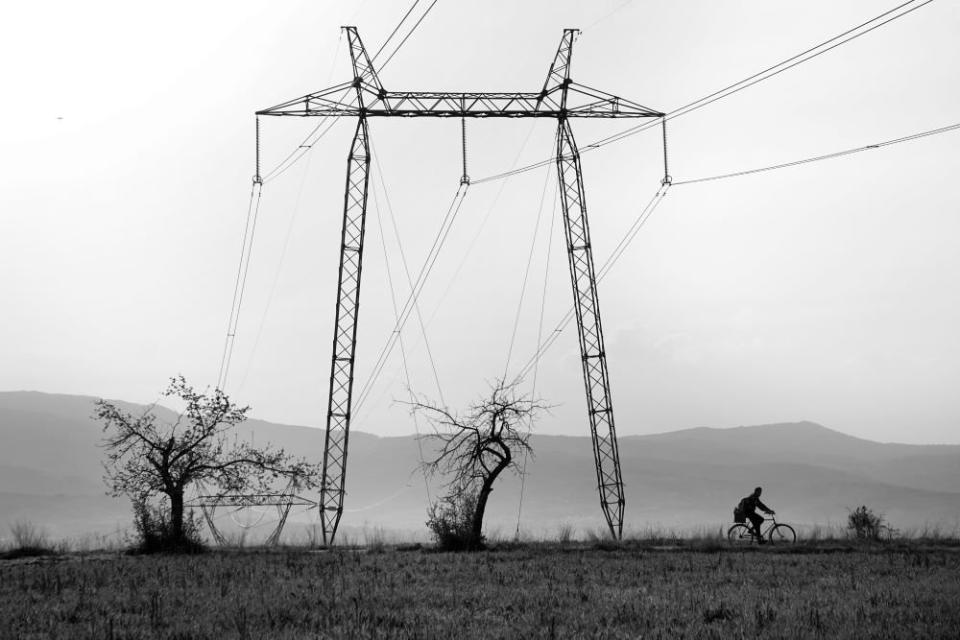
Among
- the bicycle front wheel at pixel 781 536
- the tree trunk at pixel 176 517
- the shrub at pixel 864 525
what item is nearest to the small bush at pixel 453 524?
the tree trunk at pixel 176 517

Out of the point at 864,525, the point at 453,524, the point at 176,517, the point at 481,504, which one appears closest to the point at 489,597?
the point at 453,524

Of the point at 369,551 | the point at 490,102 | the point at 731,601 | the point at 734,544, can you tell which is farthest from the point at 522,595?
the point at 490,102

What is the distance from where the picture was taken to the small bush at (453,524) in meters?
29.3

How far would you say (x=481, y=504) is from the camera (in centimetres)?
3119

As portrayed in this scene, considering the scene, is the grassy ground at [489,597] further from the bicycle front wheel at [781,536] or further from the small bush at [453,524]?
the bicycle front wheel at [781,536]

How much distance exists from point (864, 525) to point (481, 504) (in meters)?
15.2

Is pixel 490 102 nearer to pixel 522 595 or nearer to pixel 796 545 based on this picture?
pixel 796 545

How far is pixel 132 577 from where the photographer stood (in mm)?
19453

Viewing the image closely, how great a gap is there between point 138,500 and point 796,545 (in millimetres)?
22853

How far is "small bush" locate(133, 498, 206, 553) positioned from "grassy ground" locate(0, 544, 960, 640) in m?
4.30

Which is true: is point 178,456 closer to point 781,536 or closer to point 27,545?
point 27,545

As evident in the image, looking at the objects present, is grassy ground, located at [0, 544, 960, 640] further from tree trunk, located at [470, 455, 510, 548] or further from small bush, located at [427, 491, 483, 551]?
tree trunk, located at [470, 455, 510, 548]

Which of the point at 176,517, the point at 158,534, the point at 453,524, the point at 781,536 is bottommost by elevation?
the point at 781,536

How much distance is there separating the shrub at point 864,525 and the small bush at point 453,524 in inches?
589
